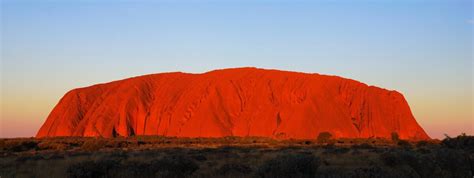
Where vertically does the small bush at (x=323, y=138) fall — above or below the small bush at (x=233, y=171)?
below

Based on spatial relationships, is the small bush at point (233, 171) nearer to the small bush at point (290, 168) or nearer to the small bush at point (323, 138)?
the small bush at point (290, 168)

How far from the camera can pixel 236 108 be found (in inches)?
3863

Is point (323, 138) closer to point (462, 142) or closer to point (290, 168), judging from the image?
point (462, 142)

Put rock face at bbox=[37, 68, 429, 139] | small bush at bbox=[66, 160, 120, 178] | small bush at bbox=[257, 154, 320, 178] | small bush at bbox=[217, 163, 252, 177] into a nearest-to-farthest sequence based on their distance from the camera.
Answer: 1. small bush at bbox=[257, 154, 320, 178]
2. small bush at bbox=[66, 160, 120, 178]
3. small bush at bbox=[217, 163, 252, 177]
4. rock face at bbox=[37, 68, 429, 139]

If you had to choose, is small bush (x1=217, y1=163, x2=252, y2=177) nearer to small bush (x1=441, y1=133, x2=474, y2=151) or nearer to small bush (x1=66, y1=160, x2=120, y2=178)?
small bush (x1=66, y1=160, x2=120, y2=178)

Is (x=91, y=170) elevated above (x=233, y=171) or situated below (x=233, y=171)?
above

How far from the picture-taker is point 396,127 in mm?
101312

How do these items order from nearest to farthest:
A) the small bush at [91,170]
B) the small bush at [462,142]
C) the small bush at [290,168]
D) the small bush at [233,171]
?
1. the small bush at [290,168]
2. the small bush at [91,170]
3. the small bush at [233,171]
4. the small bush at [462,142]

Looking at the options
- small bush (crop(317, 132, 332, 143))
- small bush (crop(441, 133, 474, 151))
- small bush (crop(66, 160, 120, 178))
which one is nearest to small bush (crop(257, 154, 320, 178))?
small bush (crop(66, 160, 120, 178))

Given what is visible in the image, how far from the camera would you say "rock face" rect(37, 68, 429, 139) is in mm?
92688


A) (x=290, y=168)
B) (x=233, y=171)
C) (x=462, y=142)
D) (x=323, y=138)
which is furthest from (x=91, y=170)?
(x=323, y=138)

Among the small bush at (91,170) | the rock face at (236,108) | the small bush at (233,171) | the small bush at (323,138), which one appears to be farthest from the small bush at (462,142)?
the rock face at (236,108)

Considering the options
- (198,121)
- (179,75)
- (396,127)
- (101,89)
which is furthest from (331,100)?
(101,89)

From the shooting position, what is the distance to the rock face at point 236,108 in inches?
3649
